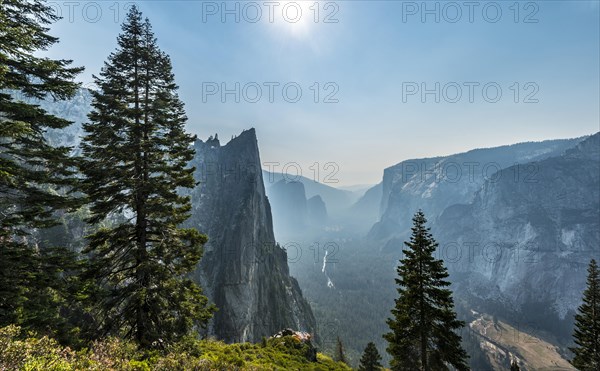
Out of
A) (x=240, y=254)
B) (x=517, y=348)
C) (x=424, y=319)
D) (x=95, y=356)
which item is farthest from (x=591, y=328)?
(x=517, y=348)

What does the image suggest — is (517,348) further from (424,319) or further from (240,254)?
(424,319)

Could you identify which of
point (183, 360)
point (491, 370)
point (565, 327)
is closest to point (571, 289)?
point (565, 327)

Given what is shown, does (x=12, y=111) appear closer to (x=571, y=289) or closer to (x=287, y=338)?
(x=287, y=338)

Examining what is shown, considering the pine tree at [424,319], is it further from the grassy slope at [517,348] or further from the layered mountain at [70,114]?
the layered mountain at [70,114]

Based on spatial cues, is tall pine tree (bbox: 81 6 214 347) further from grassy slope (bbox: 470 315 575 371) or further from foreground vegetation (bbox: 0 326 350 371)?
grassy slope (bbox: 470 315 575 371)

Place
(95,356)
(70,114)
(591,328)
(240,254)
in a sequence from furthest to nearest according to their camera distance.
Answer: (70,114) < (240,254) < (591,328) < (95,356)

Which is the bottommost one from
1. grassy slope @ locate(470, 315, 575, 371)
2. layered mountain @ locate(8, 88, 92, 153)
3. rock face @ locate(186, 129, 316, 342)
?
grassy slope @ locate(470, 315, 575, 371)

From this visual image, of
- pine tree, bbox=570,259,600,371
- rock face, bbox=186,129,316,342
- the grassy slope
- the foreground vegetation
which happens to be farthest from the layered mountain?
the grassy slope
